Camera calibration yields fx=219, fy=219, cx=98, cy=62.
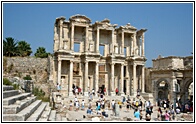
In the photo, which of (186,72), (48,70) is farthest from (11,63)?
(186,72)

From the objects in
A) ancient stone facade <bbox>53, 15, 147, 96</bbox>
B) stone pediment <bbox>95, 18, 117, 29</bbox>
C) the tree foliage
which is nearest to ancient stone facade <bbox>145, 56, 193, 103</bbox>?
ancient stone facade <bbox>53, 15, 147, 96</bbox>

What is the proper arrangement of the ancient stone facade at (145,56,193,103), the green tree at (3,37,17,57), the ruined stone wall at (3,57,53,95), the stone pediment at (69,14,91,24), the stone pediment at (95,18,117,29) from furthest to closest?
the green tree at (3,37,17,57), the stone pediment at (95,18,117,29), the stone pediment at (69,14,91,24), the ruined stone wall at (3,57,53,95), the ancient stone facade at (145,56,193,103)

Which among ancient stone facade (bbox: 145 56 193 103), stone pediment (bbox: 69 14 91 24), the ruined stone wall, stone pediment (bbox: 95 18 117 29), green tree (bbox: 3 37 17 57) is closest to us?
ancient stone facade (bbox: 145 56 193 103)

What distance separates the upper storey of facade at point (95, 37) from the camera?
83.3ft

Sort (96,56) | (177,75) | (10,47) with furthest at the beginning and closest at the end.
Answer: (10,47)
(96,56)
(177,75)

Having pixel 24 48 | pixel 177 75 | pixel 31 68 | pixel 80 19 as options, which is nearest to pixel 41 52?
pixel 24 48

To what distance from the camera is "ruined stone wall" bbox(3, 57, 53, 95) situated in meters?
25.0

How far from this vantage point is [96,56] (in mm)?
25750

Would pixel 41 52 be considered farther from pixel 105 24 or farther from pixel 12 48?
pixel 105 24

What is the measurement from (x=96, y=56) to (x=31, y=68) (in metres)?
7.89

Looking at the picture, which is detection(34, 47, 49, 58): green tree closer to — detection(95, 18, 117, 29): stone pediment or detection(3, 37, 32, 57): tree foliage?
detection(3, 37, 32, 57): tree foliage

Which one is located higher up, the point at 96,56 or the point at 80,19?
the point at 80,19

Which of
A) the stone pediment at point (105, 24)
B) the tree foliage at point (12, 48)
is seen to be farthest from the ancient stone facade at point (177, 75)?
the tree foliage at point (12, 48)

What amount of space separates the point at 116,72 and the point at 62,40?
320 inches
